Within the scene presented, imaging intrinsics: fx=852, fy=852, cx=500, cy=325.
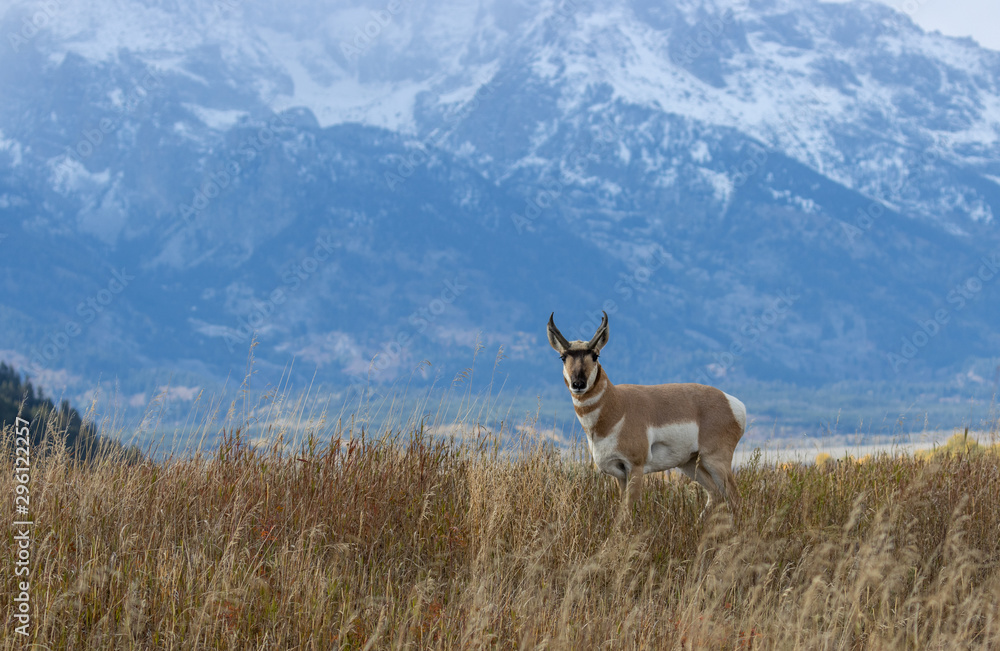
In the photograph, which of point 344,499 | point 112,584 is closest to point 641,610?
point 344,499

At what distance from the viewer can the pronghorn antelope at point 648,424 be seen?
24.1 ft

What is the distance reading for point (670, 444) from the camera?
7.93 meters

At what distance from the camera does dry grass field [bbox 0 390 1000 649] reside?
5.34m

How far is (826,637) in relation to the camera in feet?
16.8

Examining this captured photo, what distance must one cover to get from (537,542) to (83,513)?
11.7ft

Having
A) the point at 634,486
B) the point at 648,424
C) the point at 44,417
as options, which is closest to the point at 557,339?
the point at 648,424

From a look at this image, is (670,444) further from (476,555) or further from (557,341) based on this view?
(476,555)

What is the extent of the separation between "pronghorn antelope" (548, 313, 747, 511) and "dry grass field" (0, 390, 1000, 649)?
340mm

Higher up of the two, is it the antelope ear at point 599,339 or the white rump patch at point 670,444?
the antelope ear at point 599,339

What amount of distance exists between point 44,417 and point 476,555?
59.3 ft

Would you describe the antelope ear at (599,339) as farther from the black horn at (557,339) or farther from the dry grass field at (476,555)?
the dry grass field at (476,555)

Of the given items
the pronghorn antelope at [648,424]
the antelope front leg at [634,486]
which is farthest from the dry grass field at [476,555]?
the pronghorn antelope at [648,424]

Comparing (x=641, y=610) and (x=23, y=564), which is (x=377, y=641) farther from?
(x=23, y=564)

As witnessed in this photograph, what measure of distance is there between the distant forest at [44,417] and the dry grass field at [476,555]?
0.35 m
